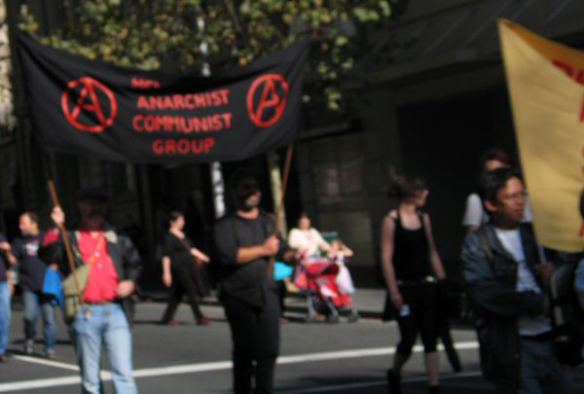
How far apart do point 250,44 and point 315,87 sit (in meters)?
1.56

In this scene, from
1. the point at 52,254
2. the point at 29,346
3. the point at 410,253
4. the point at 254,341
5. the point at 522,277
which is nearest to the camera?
the point at 522,277

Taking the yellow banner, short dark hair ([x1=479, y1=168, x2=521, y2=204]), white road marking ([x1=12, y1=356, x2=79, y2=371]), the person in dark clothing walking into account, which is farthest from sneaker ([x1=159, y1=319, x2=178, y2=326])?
the yellow banner

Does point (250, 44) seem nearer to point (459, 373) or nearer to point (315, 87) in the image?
point (315, 87)

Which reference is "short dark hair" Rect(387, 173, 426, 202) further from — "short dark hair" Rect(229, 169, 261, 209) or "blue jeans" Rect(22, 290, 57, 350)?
"blue jeans" Rect(22, 290, 57, 350)

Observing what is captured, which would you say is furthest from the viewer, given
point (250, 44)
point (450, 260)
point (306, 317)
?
point (450, 260)

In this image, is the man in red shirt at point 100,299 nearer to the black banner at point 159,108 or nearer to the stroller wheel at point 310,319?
the black banner at point 159,108

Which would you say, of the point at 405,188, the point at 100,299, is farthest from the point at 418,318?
the point at 100,299

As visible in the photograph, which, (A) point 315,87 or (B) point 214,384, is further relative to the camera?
(A) point 315,87

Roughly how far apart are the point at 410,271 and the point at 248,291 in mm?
1715

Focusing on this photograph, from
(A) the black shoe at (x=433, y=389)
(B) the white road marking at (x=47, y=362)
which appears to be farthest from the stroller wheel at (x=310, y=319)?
(A) the black shoe at (x=433, y=389)

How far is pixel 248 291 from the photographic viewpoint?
339 inches

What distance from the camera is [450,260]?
85.0 ft

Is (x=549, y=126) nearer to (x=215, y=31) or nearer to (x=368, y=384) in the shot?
(x=368, y=384)

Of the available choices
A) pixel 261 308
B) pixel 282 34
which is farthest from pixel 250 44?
pixel 261 308
